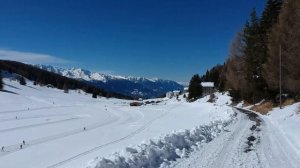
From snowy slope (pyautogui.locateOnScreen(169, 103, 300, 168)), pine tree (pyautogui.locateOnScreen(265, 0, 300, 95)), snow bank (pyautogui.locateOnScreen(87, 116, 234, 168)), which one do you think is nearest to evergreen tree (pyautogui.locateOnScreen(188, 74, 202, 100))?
pine tree (pyautogui.locateOnScreen(265, 0, 300, 95))

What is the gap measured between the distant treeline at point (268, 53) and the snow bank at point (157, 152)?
1720 cm

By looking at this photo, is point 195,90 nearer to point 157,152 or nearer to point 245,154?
point 245,154

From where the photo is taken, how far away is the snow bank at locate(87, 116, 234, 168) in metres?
11.3

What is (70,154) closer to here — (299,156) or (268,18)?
(299,156)

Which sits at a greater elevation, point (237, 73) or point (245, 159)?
point (237, 73)

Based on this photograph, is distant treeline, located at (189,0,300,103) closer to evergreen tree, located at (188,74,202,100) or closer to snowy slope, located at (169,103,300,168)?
snowy slope, located at (169,103,300,168)

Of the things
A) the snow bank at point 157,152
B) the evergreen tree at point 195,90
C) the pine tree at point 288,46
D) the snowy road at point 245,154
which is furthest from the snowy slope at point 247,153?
the evergreen tree at point 195,90

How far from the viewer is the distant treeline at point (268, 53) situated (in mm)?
32875

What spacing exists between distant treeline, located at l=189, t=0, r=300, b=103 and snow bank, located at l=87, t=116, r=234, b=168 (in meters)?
17.2

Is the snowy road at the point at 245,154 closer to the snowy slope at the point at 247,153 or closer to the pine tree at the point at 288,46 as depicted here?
the snowy slope at the point at 247,153

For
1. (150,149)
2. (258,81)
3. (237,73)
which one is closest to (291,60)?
(258,81)

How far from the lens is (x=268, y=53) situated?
42.3m

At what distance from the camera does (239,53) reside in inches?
2387

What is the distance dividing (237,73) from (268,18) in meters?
12.6
